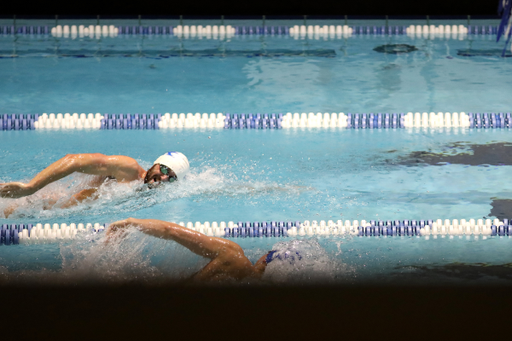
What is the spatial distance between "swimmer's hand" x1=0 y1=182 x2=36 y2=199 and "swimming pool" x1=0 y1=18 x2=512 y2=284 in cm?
32

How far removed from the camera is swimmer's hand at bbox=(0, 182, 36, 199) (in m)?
3.93

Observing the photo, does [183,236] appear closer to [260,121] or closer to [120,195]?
[120,195]

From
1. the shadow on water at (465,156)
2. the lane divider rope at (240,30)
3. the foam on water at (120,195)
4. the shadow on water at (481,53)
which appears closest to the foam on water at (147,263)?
the foam on water at (120,195)

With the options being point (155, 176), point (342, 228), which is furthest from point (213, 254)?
point (155, 176)

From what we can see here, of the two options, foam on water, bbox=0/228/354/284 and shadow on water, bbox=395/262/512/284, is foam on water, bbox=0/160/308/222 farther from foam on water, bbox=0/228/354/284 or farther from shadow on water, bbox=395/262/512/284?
shadow on water, bbox=395/262/512/284

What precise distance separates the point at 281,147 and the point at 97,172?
2035 millimetres

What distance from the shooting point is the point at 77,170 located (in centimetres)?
407

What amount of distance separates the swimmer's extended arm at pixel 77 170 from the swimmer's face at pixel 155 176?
0.06 meters

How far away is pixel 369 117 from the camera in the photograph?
6395 mm

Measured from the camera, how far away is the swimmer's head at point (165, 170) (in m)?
4.41

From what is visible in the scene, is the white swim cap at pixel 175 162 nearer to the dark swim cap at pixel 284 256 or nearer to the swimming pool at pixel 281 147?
the swimming pool at pixel 281 147
